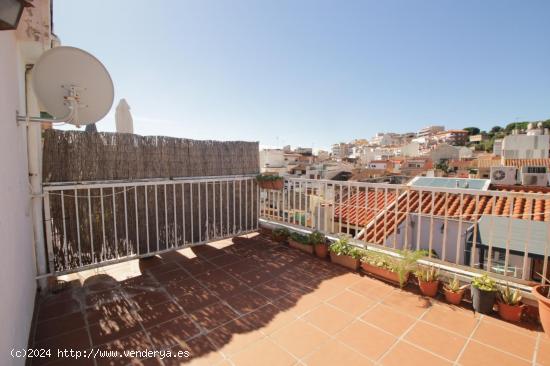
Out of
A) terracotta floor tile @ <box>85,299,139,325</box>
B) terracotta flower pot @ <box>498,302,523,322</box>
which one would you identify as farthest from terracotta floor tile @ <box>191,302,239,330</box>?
terracotta flower pot @ <box>498,302,523,322</box>

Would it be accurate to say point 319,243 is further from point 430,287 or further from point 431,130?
point 431,130

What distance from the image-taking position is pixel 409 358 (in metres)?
1.77

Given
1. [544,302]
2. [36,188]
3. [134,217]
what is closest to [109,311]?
[134,217]

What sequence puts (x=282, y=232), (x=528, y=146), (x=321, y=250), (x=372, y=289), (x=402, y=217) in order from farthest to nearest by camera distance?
(x=528, y=146) → (x=402, y=217) → (x=282, y=232) → (x=321, y=250) → (x=372, y=289)

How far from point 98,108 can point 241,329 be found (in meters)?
2.46

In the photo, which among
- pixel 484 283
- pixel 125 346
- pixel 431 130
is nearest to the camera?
pixel 125 346

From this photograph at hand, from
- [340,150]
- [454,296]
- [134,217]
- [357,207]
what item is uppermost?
[340,150]

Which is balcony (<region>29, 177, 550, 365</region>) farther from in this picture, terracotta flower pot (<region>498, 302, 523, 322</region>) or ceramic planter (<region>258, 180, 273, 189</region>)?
ceramic planter (<region>258, 180, 273, 189</region>)

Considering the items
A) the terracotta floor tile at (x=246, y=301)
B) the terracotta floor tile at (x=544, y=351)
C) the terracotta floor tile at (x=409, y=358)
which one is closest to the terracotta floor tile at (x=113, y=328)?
the terracotta floor tile at (x=246, y=301)

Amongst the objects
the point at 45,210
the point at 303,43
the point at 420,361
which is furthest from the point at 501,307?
the point at 303,43

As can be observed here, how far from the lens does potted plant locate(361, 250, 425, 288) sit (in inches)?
109

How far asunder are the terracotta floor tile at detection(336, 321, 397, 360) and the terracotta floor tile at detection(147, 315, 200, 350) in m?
1.25

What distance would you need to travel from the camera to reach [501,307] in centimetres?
222

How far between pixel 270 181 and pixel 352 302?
2.39m
